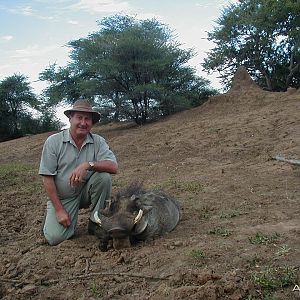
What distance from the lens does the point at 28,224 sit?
17.7 feet

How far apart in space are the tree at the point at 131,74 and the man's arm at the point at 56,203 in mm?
10276

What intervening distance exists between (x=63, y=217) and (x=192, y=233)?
1250 mm

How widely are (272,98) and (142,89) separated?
13.3 feet

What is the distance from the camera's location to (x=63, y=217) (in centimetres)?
436

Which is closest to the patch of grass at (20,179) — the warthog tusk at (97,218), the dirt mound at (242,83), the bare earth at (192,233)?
the bare earth at (192,233)

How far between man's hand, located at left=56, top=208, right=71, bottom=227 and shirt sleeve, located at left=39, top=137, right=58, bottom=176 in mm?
375

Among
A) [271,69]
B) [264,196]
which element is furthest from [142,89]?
[264,196]

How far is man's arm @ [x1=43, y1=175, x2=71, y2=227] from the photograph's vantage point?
14.4ft

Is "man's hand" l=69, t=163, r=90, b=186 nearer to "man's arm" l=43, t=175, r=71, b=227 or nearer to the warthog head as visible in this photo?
"man's arm" l=43, t=175, r=71, b=227

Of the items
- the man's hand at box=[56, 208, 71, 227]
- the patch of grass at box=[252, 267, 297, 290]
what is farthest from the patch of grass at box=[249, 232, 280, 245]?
the man's hand at box=[56, 208, 71, 227]

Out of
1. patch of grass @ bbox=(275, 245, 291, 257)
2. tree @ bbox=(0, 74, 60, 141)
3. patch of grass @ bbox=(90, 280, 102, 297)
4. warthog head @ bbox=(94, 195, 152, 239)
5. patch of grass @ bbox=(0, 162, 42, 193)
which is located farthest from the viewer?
tree @ bbox=(0, 74, 60, 141)

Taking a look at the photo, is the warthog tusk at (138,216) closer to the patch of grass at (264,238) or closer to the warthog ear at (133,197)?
the warthog ear at (133,197)

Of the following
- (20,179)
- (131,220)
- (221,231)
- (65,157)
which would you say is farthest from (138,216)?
Answer: (20,179)

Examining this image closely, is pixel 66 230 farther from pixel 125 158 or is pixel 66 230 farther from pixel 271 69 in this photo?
pixel 271 69
